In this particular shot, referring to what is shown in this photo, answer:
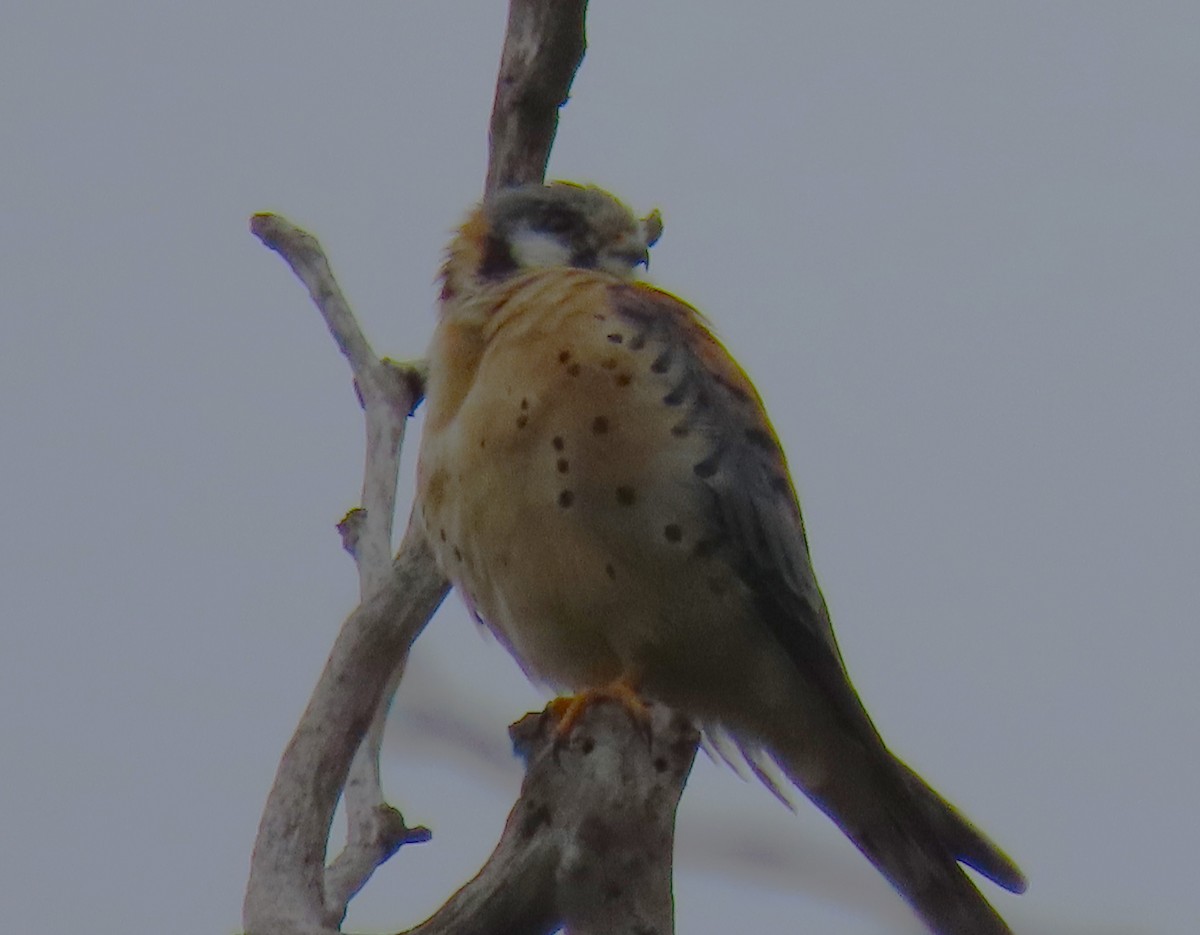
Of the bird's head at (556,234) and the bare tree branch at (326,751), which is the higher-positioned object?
the bird's head at (556,234)

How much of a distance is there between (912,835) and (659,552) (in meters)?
0.74

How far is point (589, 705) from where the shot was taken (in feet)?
9.41

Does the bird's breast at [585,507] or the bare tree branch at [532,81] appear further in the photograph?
the bare tree branch at [532,81]

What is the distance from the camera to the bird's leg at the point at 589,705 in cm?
276

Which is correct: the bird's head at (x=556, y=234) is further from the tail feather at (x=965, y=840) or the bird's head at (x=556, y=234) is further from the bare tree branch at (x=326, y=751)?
the tail feather at (x=965, y=840)

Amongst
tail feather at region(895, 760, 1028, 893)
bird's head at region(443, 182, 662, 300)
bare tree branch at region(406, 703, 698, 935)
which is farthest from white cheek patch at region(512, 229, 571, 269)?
bare tree branch at region(406, 703, 698, 935)

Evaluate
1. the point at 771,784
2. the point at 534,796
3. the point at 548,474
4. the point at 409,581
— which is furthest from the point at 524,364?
the point at 534,796

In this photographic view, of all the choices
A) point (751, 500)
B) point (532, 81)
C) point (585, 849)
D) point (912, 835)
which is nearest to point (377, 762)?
point (751, 500)

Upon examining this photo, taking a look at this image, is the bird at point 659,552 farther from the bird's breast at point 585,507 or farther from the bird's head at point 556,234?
the bird's head at point 556,234

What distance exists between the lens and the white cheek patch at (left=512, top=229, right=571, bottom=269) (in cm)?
442

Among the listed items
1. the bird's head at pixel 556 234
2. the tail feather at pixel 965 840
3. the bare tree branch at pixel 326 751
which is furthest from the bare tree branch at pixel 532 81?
the tail feather at pixel 965 840

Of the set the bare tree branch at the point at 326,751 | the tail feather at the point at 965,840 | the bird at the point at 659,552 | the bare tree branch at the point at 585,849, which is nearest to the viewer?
the bare tree branch at the point at 585,849

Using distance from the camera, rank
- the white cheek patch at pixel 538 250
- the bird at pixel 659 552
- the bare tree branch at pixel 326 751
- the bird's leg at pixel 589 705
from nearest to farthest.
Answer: the bird's leg at pixel 589 705, the bare tree branch at pixel 326 751, the bird at pixel 659 552, the white cheek patch at pixel 538 250

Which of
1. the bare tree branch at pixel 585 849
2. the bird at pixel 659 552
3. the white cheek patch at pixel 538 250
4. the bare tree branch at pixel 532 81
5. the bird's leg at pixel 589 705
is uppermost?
the bare tree branch at pixel 532 81
